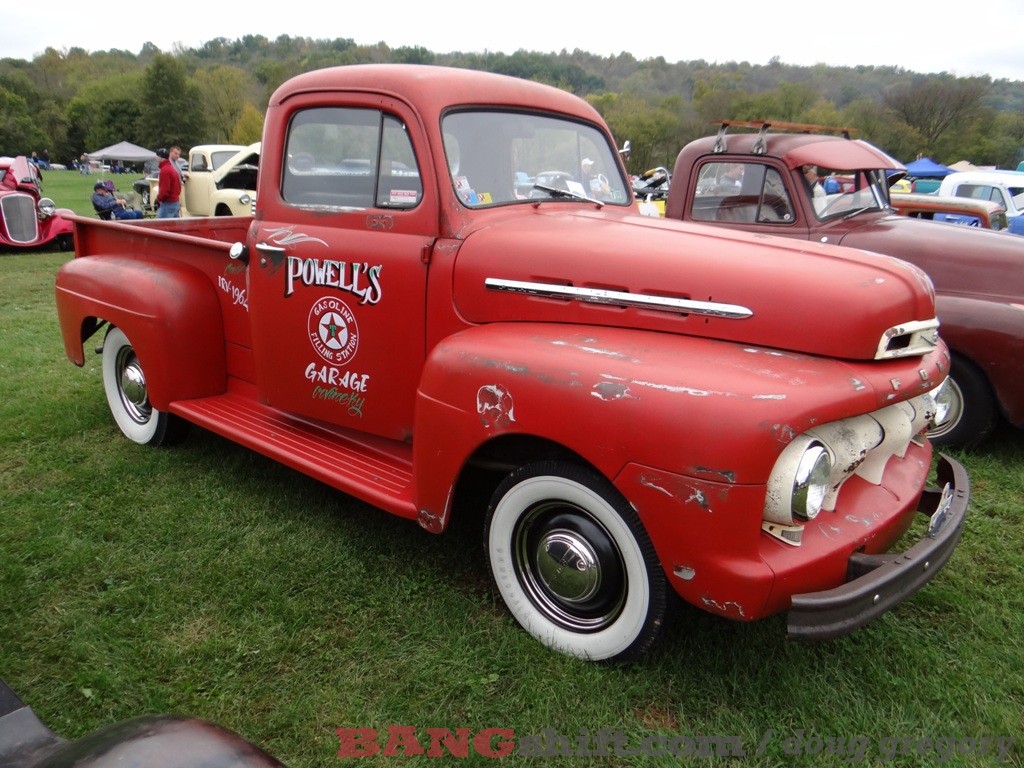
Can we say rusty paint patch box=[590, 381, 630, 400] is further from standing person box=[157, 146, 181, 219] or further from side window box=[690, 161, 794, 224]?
standing person box=[157, 146, 181, 219]

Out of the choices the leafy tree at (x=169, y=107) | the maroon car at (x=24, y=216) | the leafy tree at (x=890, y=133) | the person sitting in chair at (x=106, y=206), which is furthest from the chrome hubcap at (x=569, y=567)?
the leafy tree at (x=169, y=107)

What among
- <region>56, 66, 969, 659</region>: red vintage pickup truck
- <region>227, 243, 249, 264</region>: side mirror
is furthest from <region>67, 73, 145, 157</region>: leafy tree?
<region>56, 66, 969, 659</region>: red vintage pickup truck

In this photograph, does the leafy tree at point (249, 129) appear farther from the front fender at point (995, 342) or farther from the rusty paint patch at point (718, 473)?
the rusty paint patch at point (718, 473)

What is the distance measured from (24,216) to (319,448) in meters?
11.1

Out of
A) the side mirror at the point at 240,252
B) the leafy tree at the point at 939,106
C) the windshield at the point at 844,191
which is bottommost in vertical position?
the side mirror at the point at 240,252

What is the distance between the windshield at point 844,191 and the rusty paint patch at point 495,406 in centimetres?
352

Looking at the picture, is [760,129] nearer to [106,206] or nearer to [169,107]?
[106,206]

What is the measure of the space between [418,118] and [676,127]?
47.4 metres

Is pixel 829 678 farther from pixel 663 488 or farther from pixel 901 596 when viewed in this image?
pixel 663 488

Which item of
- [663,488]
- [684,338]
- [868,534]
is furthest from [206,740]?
[868,534]

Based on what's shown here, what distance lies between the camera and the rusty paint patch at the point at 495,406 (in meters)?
2.27

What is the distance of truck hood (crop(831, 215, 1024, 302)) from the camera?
A: 4293 millimetres

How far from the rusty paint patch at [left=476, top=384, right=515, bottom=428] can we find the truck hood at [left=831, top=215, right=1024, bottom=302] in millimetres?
3344

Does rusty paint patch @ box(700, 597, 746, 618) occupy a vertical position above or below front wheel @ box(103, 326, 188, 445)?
above
